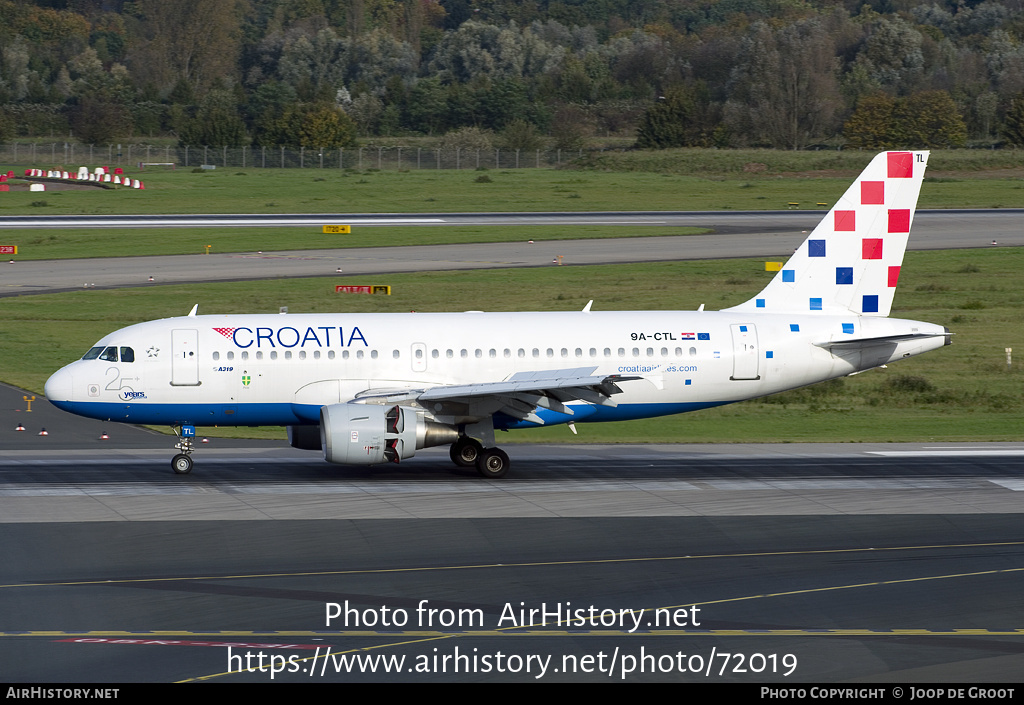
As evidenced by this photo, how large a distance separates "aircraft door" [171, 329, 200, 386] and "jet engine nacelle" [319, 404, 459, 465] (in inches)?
165

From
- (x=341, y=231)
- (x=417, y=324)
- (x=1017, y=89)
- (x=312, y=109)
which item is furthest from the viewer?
(x=1017, y=89)

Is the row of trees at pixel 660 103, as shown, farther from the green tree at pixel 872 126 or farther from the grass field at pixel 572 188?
the grass field at pixel 572 188

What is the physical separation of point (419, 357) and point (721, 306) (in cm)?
3195

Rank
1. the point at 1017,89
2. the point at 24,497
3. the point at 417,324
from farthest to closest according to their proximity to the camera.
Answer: the point at 1017,89
the point at 417,324
the point at 24,497

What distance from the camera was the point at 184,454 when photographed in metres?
34.0

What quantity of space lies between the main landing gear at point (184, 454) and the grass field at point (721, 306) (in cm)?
883

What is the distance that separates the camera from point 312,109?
157000mm

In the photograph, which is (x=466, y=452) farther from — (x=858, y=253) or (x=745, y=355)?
(x=858, y=253)

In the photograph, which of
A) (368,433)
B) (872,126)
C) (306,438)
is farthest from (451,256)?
(872,126)

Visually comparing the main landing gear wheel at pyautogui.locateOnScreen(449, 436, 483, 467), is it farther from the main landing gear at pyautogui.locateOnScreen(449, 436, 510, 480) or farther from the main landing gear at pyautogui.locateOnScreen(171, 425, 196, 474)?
the main landing gear at pyautogui.locateOnScreen(171, 425, 196, 474)

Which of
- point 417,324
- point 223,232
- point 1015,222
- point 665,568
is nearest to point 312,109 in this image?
point 223,232

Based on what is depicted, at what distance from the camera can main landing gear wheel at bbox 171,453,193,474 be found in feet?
110

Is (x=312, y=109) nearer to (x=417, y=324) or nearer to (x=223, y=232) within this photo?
(x=223, y=232)

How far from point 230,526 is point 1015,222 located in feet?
261
